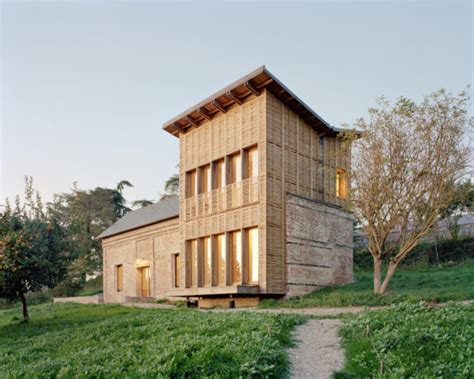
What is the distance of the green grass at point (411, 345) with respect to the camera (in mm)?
7562

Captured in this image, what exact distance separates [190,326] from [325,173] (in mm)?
11677

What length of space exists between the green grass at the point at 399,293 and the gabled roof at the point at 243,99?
660cm

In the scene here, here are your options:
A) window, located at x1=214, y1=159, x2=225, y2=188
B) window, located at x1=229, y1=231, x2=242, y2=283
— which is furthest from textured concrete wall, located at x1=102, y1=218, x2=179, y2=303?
window, located at x1=229, y1=231, x2=242, y2=283

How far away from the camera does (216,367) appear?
8.08 metres

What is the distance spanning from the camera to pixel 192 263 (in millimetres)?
21969

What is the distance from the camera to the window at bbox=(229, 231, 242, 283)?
19550 millimetres

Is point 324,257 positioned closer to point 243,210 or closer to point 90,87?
point 243,210

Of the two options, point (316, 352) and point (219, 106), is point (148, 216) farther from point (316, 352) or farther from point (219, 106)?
point (316, 352)

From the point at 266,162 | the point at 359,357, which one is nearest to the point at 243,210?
the point at 266,162

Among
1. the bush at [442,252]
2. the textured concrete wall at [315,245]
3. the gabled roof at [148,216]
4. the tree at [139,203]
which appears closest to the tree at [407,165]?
the textured concrete wall at [315,245]

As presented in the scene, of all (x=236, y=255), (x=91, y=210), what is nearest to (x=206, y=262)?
(x=236, y=255)

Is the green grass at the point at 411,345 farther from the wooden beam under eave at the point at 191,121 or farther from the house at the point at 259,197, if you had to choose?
the wooden beam under eave at the point at 191,121

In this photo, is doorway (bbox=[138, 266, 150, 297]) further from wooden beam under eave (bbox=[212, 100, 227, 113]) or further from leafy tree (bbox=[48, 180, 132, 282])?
leafy tree (bbox=[48, 180, 132, 282])

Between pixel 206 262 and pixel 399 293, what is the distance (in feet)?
26.4
